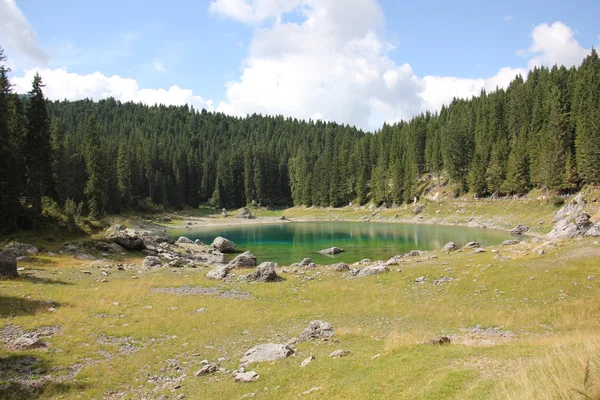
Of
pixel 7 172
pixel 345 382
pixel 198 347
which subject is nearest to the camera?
pixel 345 382

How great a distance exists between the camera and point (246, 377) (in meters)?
13.6

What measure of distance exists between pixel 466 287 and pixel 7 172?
53582 mm

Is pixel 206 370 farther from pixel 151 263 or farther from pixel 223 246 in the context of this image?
pixel 223 246

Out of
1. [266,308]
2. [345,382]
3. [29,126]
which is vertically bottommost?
[266,308]

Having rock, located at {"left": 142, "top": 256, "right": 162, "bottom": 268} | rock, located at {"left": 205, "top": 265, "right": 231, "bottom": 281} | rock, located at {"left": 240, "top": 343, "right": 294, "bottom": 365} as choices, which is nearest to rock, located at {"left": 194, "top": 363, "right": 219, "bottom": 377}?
rock, located at {"left": 240, "top": 343, "right": 294, "bottom": 365}

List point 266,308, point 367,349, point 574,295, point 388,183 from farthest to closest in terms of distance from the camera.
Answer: point 388,183 < point 266,308 < point 574,295 < point 367,349

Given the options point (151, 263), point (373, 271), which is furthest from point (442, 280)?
point (151, 263)

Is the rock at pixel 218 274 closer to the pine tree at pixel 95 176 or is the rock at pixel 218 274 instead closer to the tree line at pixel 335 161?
the tree line at pixel 335 161

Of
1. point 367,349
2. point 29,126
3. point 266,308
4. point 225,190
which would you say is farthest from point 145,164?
point 367,349

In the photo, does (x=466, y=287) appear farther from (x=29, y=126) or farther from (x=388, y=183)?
(x=388, y=183)

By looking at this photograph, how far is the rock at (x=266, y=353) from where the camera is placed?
15492 mm

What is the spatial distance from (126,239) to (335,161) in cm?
12425

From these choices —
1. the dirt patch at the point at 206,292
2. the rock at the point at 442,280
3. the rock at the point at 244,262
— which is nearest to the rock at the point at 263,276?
the dirt patch at the point at 206,292

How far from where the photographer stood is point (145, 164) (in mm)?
147250
